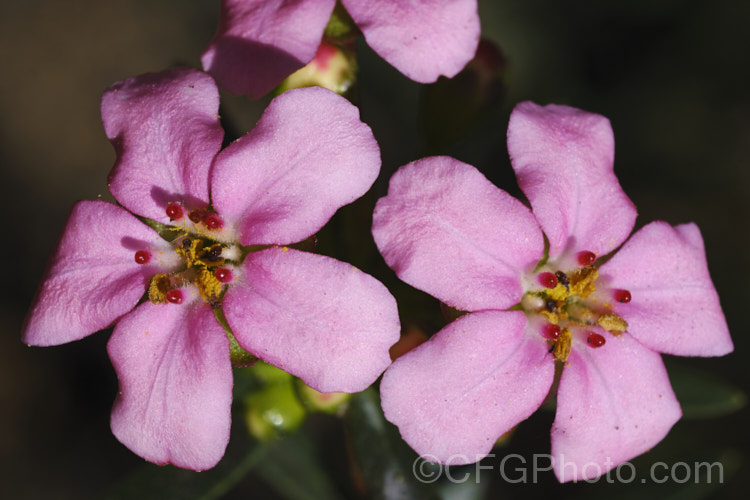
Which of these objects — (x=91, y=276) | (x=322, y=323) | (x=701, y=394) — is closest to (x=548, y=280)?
(x=322, y=323)

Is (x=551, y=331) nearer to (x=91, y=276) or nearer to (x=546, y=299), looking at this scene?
(x=546, y=299)

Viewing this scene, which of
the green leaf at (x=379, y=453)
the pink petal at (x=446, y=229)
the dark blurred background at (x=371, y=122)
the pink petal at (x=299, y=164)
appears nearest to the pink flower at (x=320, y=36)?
Result: the pink petal at (x=299, y=164)

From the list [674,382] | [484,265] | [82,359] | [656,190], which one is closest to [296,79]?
[484,265]

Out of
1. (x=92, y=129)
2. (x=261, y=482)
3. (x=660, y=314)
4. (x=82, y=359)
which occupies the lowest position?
(x=261, y=482)

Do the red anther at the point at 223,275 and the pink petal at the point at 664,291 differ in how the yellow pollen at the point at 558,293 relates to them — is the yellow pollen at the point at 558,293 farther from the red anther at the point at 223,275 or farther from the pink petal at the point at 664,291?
the red anther at the point at 223,275

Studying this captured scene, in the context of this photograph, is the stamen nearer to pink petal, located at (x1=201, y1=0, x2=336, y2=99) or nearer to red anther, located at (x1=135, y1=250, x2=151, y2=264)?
red anther, located at (x1=135, y1=250, x2=151, y2=264)

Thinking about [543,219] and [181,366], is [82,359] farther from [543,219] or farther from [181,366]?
[543,219]
